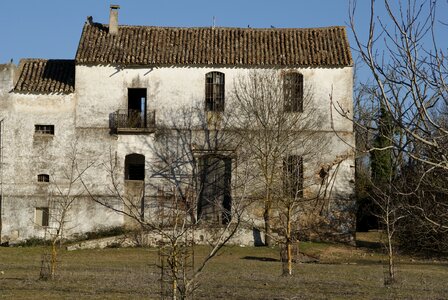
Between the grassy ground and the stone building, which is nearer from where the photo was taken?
the grassy ground

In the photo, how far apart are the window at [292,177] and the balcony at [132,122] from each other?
646 centimetres

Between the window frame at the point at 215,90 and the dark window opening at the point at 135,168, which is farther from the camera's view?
the dark window opening at the point at 135,168

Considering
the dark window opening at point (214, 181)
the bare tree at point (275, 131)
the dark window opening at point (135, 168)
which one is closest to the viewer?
the bare tree at point (275, 131)

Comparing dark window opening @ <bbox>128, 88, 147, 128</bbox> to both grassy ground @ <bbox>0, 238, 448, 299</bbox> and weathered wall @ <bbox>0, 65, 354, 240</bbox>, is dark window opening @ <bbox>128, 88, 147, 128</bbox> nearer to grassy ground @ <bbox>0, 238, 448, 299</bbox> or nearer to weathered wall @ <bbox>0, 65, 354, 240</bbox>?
weathered wall @ <bbox>0, 65, 354, 240</bbox>

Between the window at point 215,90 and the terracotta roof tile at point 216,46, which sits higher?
the terracotta roof tile at point 216,46

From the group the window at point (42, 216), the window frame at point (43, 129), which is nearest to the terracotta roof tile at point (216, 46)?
the window frame at point (43, 129)

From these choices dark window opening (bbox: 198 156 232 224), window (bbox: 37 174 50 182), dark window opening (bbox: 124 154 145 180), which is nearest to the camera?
window (bbox: 37 174 50 182)

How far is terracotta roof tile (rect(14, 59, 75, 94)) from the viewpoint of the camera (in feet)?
119

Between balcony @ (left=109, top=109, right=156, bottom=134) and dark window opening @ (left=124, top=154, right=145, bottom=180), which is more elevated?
balcony @ (left=109, top=109, right=156, bottom=134)

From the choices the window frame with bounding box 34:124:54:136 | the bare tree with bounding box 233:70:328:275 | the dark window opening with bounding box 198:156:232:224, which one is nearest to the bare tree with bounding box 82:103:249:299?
the dark window opening with bounding box 198:156:232:224

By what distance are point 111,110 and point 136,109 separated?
1299 millimetres

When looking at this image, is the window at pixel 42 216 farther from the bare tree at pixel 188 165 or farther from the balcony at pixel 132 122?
the balcony at pixel 132 122

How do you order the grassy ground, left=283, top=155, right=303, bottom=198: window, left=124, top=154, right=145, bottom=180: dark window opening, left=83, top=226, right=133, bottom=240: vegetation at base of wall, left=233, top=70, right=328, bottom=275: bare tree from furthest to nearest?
left=124, top=154, right=145, bottom=180: dark window opening, left=83, top=226, right=133, bottom=240: vegetation at base of wall, left=233, top=70, right=328, bottom=275: bare tree, left=283, top=155, right=303, bottom=198: window, the grassy ground

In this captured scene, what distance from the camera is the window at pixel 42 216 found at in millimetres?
35938
